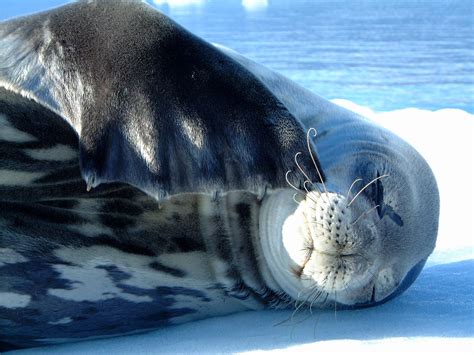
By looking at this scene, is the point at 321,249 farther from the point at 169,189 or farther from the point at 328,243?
the point at 169,189

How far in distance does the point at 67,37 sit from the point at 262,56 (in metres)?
6.85

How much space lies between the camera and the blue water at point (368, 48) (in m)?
6.72

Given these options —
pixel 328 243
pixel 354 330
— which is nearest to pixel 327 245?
pixel 328 243

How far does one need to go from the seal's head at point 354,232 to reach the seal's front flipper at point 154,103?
19 cm

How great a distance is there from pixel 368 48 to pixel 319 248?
8.05 meters

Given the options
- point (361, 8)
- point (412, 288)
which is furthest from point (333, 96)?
point (361, 8)

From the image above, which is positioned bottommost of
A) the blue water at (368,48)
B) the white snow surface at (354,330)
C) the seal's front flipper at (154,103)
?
the white snow surface at (354,330)

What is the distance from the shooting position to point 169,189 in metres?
1.68

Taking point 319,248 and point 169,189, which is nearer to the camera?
point 169,189

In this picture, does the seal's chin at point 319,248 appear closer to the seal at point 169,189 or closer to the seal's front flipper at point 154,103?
the seal at point 169,189

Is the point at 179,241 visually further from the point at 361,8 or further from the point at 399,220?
the point at 361,8

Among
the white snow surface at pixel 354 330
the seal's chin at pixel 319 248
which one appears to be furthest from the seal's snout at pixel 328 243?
the white snow surface at pixel 354 330

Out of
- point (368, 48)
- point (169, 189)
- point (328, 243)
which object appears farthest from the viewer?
point (368, 48)

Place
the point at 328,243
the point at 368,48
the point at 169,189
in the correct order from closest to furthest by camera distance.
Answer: the point at 169,189 → the point at 328,243 → the point at 368,48
